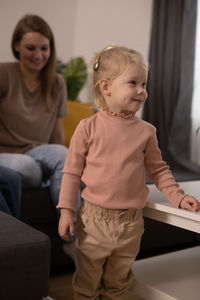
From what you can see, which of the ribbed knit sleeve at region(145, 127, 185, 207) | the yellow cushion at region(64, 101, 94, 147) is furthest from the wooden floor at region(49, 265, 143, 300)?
the yellow cushion at region(64, 101, 94, 147)

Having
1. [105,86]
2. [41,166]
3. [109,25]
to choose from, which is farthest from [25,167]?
[109,25]

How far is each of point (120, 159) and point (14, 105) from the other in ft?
3.73

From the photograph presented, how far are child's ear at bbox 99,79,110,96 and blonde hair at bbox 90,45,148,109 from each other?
1cm

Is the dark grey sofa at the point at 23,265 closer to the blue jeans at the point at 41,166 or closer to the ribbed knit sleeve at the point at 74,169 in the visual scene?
the ribbed knit sleeve at the point at 74,169

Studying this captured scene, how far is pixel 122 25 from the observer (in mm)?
4621

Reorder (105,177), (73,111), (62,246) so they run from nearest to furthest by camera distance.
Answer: (105,177), (62,246), (73,111)

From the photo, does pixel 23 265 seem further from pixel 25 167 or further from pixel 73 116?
pixel 73 116

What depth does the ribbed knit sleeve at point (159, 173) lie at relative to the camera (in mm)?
1395

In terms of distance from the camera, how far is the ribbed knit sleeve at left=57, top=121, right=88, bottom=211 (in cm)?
136

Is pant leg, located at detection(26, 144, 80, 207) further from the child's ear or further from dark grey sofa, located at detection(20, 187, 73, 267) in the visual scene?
the child's ear

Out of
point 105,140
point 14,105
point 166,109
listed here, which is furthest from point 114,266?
point 166,109

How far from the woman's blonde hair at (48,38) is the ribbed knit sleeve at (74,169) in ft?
3.52

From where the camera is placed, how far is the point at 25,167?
205cm

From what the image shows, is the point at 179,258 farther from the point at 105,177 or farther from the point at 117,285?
the point at 105,177
